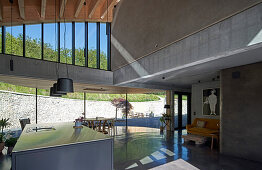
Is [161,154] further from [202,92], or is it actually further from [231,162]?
[202,92]

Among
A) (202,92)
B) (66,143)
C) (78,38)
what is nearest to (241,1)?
(66,143)

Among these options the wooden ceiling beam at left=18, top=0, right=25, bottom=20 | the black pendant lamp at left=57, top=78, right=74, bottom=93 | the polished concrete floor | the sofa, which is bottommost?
the polished concrete floor

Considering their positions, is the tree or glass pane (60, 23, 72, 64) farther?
the tree

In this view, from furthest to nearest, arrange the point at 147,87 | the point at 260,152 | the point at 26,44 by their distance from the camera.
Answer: the point at 147,87 < the point at 26,44 < the point at 260,152

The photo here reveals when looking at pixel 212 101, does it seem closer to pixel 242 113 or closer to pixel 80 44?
pixel 242 113

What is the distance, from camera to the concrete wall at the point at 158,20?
11.0 ft

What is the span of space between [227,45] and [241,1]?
81 cm

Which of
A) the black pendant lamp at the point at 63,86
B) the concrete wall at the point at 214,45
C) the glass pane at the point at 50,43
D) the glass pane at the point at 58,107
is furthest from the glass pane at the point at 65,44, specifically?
the black pendant lamp at the point at 63,86

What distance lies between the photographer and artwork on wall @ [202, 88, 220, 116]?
7.30m

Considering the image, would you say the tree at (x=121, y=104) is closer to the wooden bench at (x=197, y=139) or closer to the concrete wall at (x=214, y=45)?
the wooden bench at (x=197, y=139)

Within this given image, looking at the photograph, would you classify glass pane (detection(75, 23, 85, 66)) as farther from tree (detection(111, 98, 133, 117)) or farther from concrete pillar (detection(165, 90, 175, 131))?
concrete pillar (detection(165, 90, 175, 131))

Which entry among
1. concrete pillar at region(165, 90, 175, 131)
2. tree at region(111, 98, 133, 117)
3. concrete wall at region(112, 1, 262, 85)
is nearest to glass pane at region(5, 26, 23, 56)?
concrete wall at region(112, 1, 262, 85)

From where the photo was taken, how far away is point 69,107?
9.98 m

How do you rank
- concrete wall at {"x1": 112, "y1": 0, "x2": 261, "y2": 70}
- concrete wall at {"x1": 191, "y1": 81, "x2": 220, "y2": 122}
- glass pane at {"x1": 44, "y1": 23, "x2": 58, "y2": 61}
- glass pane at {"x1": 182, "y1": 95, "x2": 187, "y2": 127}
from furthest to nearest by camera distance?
glass pane at {"x1": 182, "y1": 95, "x2": 187, "y2": 127} → concrete wall at {"x1": 191, "y1": 81, "x2": 220, "y2": 122} → glass pane at {"x1": 44, "y1": 23, "x2": 58, "y2": 61} → concrete wall at {"x1": 112, "y1": 0, "x2": 261, "y2": 70}
